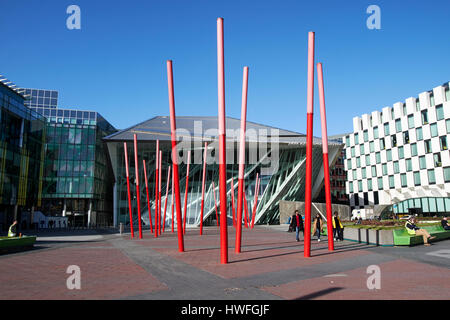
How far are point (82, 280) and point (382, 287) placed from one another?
257 inches

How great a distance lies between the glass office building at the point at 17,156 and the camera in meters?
43.8

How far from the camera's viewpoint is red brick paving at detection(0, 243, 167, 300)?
276 inches

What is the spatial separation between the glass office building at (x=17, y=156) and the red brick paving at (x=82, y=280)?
37231mm

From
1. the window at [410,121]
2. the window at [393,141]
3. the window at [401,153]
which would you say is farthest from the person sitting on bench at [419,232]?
the window at [393,141]

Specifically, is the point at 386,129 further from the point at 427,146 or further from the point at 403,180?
the point at 403,180

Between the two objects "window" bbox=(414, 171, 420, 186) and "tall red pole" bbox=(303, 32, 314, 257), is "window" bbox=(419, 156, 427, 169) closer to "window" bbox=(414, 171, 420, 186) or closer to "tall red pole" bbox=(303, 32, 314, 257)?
"window" bbox=(414, 171, 420, 186)

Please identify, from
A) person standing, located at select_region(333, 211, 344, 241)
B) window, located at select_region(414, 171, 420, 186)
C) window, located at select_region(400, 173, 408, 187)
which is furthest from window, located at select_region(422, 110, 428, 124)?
person standing, located at select_region(333, 211, 344, 241)

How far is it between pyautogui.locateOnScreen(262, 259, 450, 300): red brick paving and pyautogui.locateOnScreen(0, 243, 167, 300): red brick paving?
275cm
